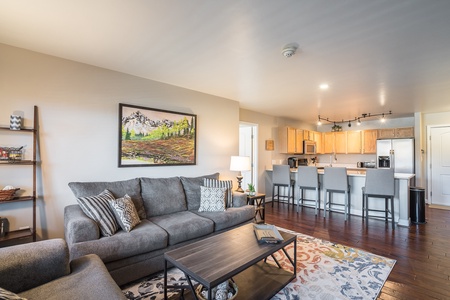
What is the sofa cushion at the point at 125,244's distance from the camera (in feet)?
6.21

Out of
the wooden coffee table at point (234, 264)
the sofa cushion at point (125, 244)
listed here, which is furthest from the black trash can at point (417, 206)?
the sofa cushion at point (125, 244)

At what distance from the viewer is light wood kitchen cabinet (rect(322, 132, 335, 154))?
7.36 m

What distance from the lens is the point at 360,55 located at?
7.92 feet

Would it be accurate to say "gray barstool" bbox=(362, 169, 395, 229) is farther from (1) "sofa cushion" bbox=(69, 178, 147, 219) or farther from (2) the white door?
(1) "sofa cushion" bbox=(69, 178, 147, 219)

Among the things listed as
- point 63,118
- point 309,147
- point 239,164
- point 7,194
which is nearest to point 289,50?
point 239,164

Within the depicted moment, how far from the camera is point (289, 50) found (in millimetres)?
2262

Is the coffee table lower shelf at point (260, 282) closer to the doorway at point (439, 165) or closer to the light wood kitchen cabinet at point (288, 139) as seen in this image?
the light wood kitchen cabinet at point (288, 139)

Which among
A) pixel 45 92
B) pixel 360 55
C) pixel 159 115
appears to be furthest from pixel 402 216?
pixel 45 92

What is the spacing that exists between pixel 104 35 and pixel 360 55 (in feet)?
8.97

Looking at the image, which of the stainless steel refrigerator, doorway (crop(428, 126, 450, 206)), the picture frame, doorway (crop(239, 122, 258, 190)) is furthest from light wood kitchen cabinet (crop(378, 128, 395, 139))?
the picture frame

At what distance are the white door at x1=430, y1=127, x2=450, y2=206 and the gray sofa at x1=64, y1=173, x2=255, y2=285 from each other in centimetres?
542

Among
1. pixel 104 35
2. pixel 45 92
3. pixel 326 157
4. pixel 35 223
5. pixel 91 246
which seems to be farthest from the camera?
pixel 326 157

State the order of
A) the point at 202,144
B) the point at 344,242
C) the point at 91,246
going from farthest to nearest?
the point at 202,144, the point at 344,242, the point at 91,246

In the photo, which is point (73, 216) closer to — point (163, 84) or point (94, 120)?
point (94, 120)
